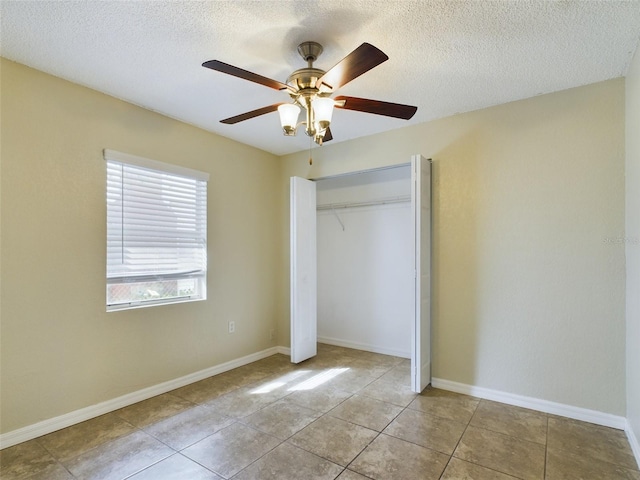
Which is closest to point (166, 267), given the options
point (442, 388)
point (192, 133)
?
point (192, 133)

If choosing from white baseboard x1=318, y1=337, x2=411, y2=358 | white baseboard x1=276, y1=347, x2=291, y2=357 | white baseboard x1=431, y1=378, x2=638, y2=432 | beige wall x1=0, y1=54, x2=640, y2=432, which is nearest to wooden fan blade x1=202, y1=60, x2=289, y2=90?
Result: beige wall x1=0, y1=54, x2=640, y2=432

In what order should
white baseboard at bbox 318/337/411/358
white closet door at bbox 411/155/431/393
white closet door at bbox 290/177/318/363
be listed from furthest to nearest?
white baseboard at bbox 318/337/411/358, white closet door at bbox 290/177/318/363, white closet door at bbox 411/155/431/393

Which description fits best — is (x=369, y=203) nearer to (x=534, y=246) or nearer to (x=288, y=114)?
(x=534, y=246)

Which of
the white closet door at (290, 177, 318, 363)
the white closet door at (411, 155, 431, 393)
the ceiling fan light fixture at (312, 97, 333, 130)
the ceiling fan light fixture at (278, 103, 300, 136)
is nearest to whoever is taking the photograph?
the ceiling fan light fixture at (312, 97, 333, 130)

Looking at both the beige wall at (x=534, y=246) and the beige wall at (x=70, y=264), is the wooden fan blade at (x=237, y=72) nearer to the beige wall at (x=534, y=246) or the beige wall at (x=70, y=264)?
the beige wall at (x=70, y=264)

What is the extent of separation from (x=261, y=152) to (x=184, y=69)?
5.81 ft

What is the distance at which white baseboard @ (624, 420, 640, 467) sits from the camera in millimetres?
1963

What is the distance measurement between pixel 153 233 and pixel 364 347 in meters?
2.81

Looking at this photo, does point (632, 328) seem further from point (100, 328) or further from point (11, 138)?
point (11, 138)

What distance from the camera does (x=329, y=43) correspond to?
1986 millimetres

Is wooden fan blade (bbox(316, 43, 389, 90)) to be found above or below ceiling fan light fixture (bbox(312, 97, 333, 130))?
above

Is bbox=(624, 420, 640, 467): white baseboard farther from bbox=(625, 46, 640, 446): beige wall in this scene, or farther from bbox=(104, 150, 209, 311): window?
bbox=(104, 150, 209, 311): window

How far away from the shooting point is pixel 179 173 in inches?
123

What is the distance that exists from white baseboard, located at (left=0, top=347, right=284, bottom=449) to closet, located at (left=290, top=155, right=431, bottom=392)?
33.9 inches
